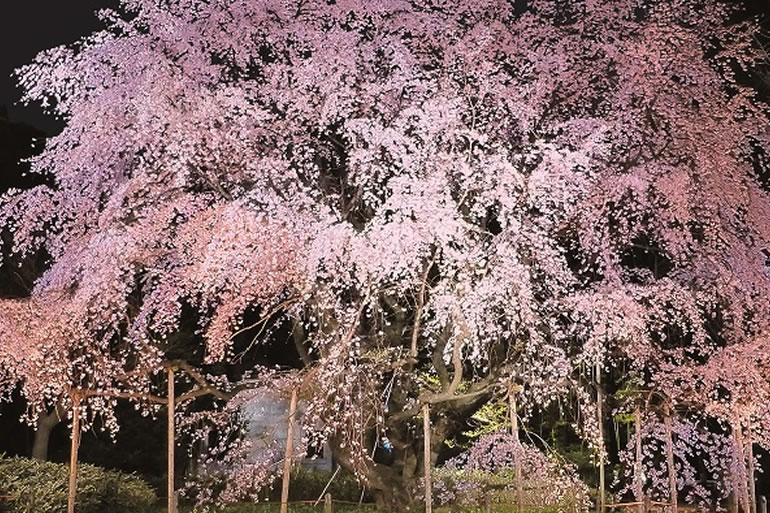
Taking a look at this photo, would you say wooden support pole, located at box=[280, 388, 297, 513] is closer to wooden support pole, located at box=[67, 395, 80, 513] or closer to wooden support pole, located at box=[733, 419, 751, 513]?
wooden support pole, located at box=[67, 395, 80, 513]

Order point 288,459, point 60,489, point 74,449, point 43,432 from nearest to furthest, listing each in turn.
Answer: point 288,459, point 74,449, point 60,489, point 43,432

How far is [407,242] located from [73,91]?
17.4ft

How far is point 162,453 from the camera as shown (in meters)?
21.1

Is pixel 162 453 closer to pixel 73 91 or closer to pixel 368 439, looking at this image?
pixel 368 439

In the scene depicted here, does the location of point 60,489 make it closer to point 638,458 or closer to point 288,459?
point 288,459

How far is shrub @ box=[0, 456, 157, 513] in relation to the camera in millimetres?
13219

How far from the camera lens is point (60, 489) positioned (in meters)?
13.7

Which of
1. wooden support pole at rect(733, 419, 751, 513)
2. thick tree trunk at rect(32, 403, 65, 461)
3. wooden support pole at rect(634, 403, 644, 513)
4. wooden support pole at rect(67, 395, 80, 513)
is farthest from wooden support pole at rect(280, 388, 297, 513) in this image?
thick tree trunk at rect(32, 403, 65, 461)

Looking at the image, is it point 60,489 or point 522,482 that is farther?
point 60,489

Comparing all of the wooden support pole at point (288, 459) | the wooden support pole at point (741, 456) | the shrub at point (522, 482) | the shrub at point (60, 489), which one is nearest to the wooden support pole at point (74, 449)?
the shrub at point (60, 489)

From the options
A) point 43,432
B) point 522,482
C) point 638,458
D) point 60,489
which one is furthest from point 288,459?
point 43,432

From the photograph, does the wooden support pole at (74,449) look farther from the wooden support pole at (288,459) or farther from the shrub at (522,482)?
the shrub at (522,482)

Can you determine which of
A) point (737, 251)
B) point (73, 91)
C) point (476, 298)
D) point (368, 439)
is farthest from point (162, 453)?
point (737, 251)

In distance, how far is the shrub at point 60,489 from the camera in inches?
520
